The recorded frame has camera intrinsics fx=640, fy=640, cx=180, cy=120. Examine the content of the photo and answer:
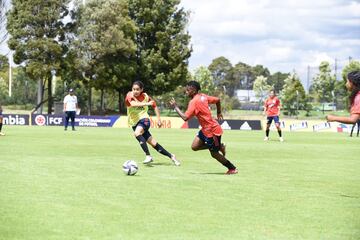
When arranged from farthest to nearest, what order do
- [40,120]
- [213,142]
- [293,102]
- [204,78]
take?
[204,78], [293,102], [40,120], [213,142]

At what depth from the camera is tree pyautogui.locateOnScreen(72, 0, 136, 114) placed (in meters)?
57.8

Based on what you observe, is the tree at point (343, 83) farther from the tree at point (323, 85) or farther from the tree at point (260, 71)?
the tree at point (260, 71)

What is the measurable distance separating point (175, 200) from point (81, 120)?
37.8 metres

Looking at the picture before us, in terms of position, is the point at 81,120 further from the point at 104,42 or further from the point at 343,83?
the point at 343,83

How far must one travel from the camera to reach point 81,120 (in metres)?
46.1

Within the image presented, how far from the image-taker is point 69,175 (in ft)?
38.7

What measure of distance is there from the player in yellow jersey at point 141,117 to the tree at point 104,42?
43.1 m

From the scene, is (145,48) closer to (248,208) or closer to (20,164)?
(20,164)

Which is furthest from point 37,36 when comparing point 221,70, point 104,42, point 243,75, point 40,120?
point 243,75

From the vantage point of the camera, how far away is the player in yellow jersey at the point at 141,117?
14.6 metres

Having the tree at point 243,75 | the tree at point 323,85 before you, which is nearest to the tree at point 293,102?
the tree at point 323,85

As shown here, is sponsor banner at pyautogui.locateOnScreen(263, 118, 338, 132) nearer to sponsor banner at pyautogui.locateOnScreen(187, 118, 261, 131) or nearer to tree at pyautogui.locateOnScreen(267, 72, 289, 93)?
sponsor banner at pyautogui.locateOnScreen(187, 118, 261, 131)

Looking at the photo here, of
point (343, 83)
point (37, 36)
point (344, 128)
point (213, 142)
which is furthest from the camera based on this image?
point (343, 83)

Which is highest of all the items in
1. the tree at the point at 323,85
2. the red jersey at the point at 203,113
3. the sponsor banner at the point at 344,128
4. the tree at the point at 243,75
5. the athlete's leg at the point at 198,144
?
the tree at the point at 243,75
